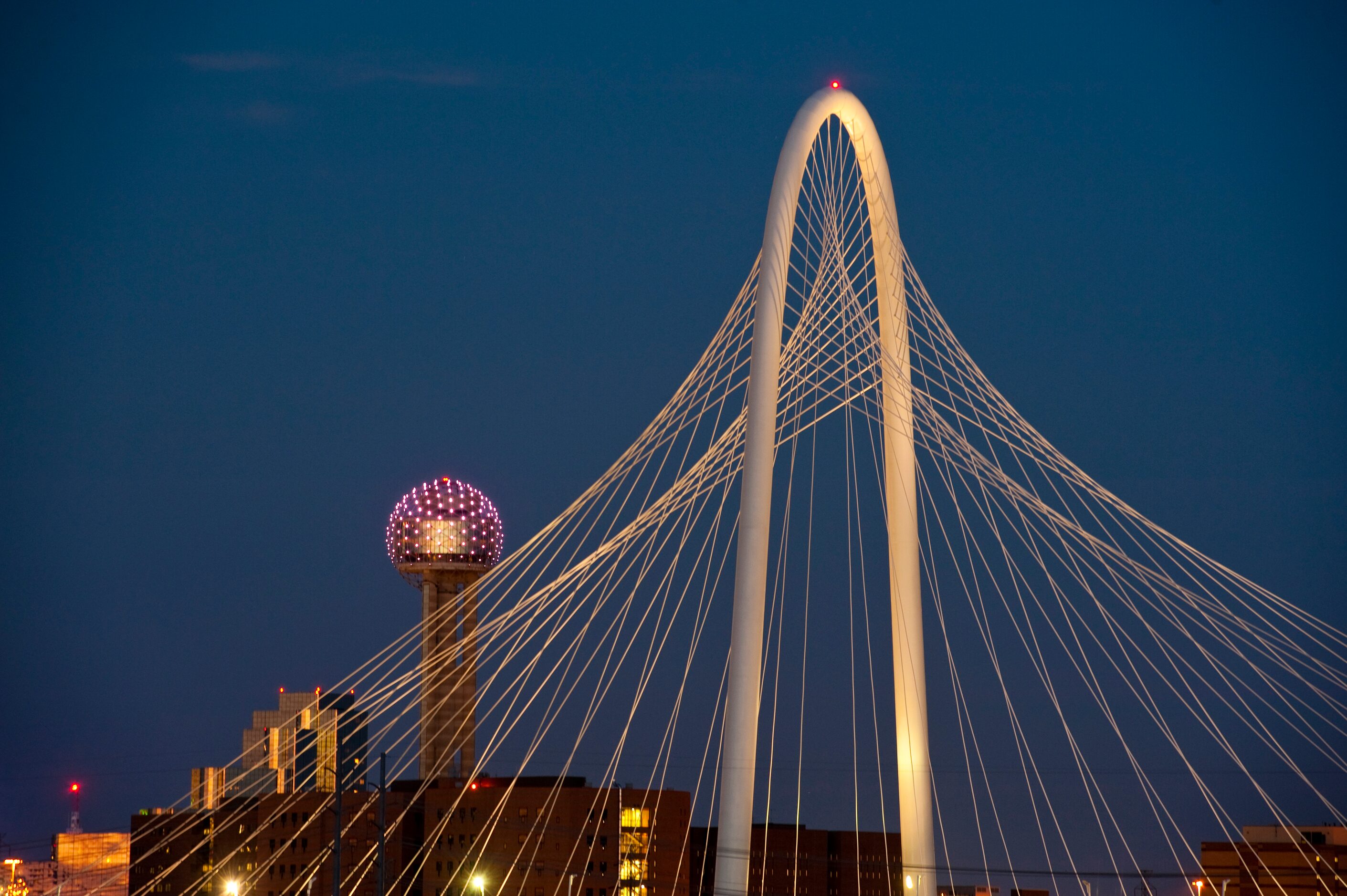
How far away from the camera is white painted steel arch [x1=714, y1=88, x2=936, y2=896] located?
84.6 feet

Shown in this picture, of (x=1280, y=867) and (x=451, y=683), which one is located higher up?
(x=451, y=683)

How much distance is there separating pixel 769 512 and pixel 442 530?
4065 inches

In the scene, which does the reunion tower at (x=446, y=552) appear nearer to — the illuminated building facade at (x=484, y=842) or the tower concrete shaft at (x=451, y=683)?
the tower concrete shaft at (x=451, y=683)

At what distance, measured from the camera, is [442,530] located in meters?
129

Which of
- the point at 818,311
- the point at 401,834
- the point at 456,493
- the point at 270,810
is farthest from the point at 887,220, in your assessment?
the point at 456,493

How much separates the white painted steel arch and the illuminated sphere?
100m

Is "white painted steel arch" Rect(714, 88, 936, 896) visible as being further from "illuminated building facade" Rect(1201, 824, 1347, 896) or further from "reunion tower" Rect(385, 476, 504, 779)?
"reunion tower" Rect(385, 476, 504, 779)

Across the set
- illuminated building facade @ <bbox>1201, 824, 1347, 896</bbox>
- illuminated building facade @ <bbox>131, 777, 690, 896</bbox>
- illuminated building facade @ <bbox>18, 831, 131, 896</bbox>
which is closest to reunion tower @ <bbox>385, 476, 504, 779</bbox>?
illuminated building facade @ <bbox>131, 777, 690, 896</bbox>

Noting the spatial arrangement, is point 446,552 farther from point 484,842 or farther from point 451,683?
point 484,842

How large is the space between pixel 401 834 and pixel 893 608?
8383 centimetres

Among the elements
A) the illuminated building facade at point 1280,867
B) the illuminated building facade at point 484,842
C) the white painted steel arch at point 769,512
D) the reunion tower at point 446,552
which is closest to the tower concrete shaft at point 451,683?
the reunion tower at point 446,552

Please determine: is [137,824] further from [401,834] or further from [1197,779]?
[1197,779]

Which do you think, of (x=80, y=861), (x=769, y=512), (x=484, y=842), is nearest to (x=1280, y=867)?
(x=484, y=842)

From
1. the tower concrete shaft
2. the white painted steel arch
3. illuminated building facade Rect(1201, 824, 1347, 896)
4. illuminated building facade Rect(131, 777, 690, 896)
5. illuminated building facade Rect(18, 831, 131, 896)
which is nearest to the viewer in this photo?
the white painted steel arch
